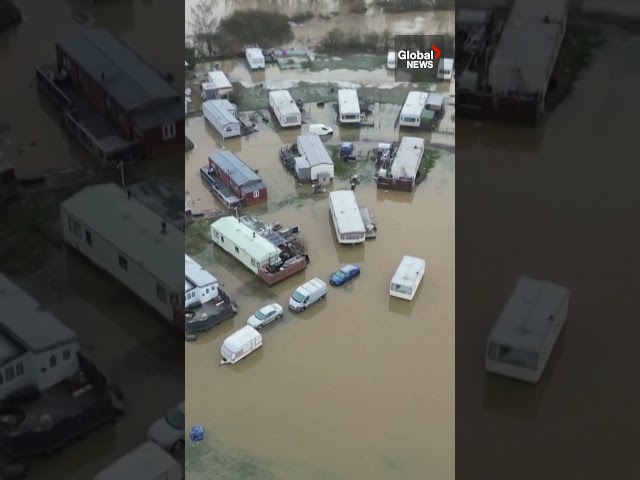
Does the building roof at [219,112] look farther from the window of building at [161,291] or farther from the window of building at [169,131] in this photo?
the window of building at [161,291]

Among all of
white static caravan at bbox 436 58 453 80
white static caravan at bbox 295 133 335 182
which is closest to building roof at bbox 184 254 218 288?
white static caravan at bbox 295 133 335 182

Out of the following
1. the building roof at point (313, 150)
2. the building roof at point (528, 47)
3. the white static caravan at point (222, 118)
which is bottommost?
the building roof at point (313, 150)

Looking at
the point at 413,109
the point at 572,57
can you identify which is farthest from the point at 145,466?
the point at 572,57

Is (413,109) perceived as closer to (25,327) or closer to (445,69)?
(445,69)

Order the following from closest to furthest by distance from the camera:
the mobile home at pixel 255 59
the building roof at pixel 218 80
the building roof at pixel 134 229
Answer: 1. the building roof at pixel 134 229
2. the building roof at pixel 218 80
3. the mobile home at pixel 255 59

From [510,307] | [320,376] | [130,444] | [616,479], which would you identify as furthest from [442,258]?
[130,444]

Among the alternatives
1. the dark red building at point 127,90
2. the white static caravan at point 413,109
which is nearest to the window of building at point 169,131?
Result: the dark red building at point 127,90

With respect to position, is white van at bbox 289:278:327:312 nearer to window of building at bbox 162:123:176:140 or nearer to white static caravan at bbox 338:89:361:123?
window of building at bbox 162:123:176:140
